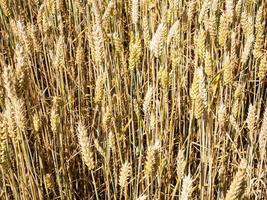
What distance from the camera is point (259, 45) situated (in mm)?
1415

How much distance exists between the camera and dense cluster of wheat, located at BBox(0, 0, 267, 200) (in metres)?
1.12

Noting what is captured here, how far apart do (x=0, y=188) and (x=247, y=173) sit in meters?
0.75

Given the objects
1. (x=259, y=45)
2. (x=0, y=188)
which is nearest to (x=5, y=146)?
(x=0, y=188)

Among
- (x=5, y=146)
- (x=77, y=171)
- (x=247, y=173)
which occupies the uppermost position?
(x=5, y=146)

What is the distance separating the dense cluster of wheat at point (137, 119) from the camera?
44.1 inches

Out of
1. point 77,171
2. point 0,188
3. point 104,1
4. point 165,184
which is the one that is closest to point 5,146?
point 0,188

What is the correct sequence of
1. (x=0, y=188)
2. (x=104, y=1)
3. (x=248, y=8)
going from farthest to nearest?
(x=104, y=1) → (x=248, y=8) → (x=0, y=188)

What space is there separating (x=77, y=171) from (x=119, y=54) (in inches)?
18.8

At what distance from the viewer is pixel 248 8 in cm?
192

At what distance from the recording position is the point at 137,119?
1564 millimetres

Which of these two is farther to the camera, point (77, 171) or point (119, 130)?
point (77, 171)

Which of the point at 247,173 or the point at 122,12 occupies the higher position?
the point at 122,12

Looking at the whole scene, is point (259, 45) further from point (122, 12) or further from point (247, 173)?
point (122, 12)

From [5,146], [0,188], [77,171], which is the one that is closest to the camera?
[5,146]
